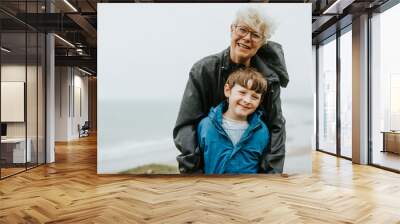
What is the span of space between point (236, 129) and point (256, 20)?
73.4 inches

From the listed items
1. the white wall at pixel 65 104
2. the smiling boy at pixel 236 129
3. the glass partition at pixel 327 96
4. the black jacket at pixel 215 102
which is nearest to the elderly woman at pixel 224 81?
the black jacket at pixel 215 102

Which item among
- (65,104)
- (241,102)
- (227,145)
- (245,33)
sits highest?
(245,33)

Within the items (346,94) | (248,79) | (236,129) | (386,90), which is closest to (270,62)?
(248,79)

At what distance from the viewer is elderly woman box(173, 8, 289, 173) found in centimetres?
652

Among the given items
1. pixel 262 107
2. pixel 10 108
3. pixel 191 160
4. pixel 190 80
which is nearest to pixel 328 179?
pixel 262 107

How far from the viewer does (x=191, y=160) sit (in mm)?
6527

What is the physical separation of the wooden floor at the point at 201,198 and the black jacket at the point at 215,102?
1.07 ft

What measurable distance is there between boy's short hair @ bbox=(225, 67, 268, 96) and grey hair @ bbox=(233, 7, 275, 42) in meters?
0.61

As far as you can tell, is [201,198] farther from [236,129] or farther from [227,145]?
[236,129]

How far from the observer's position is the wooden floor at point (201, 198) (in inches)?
160

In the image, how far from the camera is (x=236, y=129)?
6.43m

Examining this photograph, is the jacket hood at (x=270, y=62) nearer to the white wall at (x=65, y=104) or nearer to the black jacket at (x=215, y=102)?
the black jacket at (x=215, y=102)

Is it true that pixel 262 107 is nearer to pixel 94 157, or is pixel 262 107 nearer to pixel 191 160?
pixel 191 160

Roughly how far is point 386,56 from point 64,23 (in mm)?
6694
